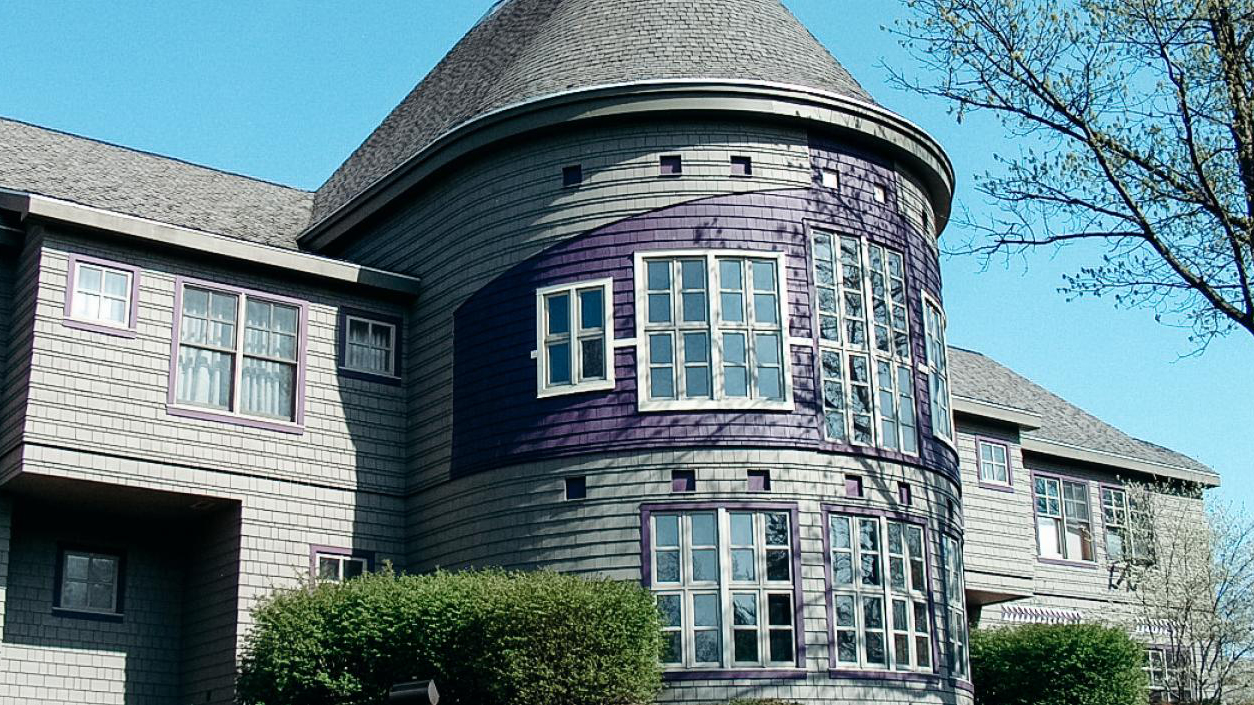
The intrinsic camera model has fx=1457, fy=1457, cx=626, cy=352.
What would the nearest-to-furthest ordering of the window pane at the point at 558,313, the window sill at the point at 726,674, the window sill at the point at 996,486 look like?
the window sill at the point at 726,674
the window pane at the point at 558,313
the window sill at the point at 996,486

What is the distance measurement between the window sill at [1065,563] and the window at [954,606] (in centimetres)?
979

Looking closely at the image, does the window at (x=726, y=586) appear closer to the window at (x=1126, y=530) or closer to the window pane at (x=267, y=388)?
the window pane at (x=267, y=388)

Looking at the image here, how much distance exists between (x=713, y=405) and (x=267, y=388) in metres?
6.46

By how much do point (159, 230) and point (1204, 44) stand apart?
43.9ft

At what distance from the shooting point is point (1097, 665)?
2420 cm

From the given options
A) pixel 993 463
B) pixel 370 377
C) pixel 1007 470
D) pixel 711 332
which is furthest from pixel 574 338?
pixel 1007 470

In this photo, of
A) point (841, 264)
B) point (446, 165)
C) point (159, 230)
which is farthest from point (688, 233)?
point (159, 230)

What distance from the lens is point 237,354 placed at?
20.3 meters

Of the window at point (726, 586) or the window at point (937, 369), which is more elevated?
the window at point (937, 369)

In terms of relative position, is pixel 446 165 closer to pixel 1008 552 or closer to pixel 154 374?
pixel 154 374

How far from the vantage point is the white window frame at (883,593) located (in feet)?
59.9

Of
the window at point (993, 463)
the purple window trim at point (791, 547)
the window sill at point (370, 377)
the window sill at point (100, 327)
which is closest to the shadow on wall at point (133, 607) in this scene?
the window sill at point (100, 327)

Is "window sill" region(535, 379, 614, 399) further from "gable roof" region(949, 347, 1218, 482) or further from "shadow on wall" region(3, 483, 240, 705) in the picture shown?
"gable roof" region(949, 347, 1218, 482)

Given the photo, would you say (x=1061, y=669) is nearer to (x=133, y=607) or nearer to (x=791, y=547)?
(x=791, y=547)
